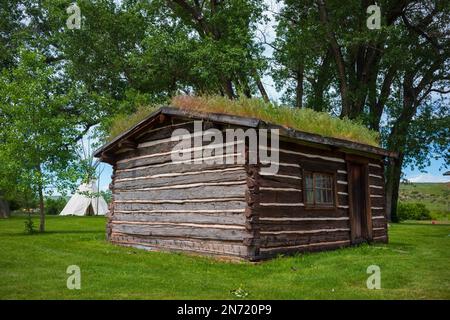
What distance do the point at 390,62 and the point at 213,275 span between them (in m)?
19.2

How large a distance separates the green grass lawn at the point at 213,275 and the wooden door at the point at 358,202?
5.46 ft

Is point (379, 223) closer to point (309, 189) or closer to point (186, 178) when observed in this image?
point (309, 189)

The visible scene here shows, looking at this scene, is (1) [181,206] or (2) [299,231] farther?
(1) [181,206]

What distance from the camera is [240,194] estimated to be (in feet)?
37.8

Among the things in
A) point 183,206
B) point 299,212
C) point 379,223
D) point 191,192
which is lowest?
point 379,223

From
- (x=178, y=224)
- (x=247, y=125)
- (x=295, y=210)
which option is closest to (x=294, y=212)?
(x=295, y=210)

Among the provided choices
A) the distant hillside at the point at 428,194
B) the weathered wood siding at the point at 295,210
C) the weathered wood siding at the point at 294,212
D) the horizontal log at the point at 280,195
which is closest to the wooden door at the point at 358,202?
the weathered wood siding at the point at 295,210

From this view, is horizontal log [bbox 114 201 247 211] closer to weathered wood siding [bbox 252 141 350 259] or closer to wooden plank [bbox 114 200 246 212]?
wooden plank [bbox 114 200 246 212]

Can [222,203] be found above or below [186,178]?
below

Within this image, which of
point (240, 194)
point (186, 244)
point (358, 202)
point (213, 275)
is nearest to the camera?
point (213, 275)
